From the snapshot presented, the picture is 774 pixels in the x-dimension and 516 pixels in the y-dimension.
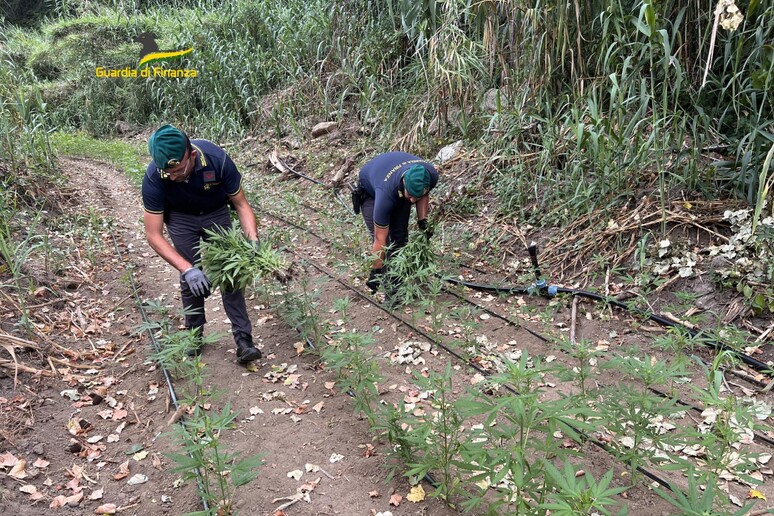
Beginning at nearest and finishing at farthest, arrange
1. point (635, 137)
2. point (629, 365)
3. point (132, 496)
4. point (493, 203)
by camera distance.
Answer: point (629, 365)
point (132, 496)
point (635, 137)
point (493, 203)

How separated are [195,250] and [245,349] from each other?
81 cm

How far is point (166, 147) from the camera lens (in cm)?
310

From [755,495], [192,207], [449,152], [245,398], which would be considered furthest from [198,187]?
[449,152]

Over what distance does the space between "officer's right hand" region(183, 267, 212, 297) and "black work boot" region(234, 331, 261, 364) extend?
45 cm

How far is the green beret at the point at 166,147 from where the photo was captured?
122 inches

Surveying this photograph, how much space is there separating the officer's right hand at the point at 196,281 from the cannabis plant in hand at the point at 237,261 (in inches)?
1.9

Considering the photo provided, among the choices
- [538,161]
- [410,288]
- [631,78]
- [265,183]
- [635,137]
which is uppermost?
[631,78]

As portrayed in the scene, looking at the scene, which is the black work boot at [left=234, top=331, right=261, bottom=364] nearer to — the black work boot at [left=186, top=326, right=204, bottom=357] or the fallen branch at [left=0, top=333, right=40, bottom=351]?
the black work boot at [left=186, top=326, right=204, bottom=357]

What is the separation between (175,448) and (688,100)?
492 centimetres

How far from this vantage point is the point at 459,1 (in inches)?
251

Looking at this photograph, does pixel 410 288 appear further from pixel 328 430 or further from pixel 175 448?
pixel 175 448

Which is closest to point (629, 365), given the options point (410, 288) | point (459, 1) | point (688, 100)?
point (410, 288)

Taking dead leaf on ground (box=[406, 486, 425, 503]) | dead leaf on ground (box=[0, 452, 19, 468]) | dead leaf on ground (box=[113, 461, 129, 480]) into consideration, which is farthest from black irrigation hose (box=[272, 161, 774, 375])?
dead leaf on ground (box=[0, 452, 19, 468])

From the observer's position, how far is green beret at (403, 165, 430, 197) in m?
4.02
